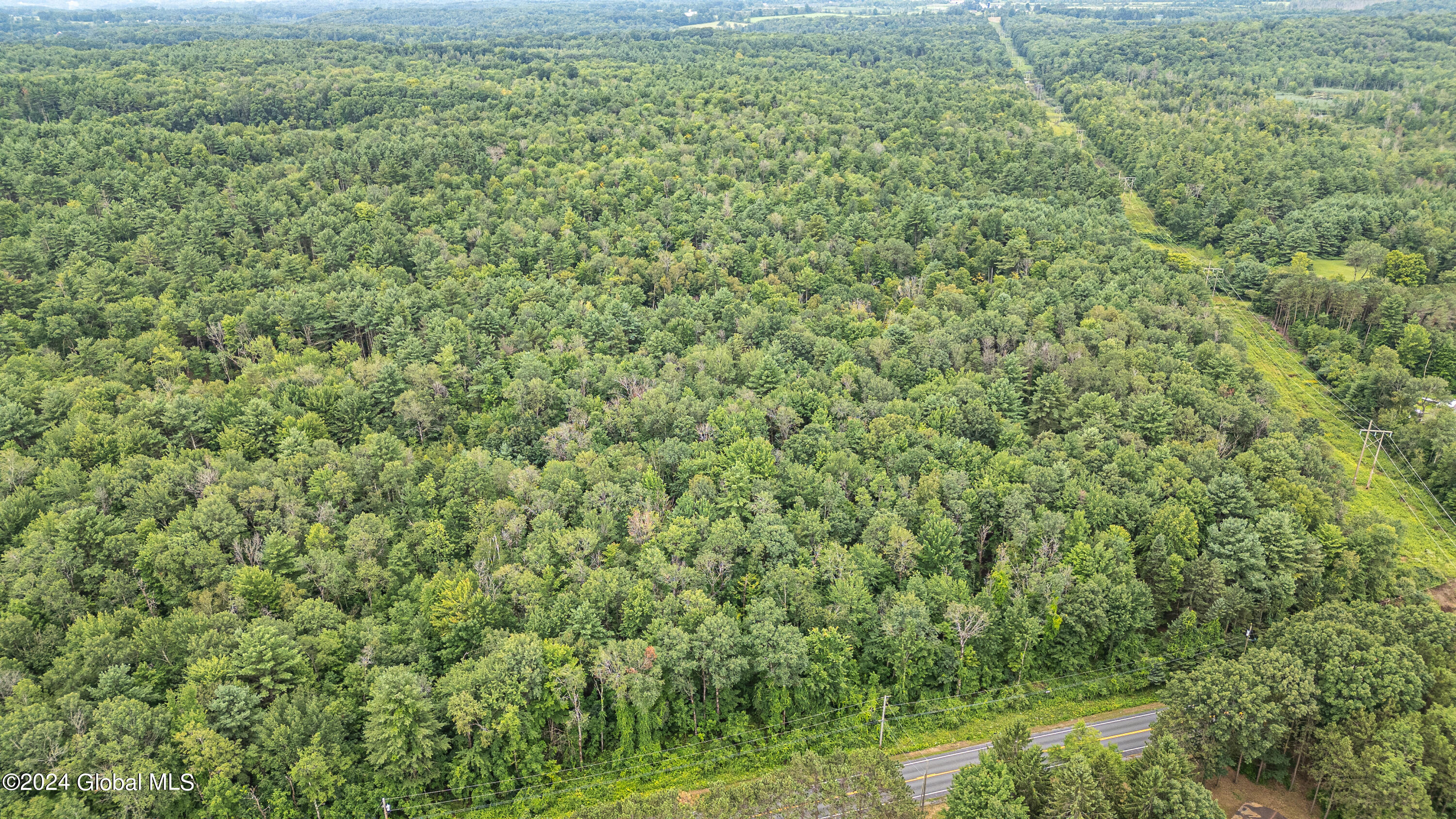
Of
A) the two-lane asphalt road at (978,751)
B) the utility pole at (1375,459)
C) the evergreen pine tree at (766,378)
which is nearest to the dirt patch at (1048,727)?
the two-lane asphalt road at (978,751)

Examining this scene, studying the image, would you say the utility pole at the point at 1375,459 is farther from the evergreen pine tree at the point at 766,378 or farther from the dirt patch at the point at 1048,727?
the evergreen pine tree at the point at 766,378

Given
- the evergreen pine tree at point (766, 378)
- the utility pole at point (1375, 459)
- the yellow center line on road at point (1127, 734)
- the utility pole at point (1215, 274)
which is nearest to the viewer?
the yellow center line on road at point (1127, 734)

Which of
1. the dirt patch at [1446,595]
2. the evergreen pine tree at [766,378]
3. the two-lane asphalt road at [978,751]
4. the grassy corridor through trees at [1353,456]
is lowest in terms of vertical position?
the two-lane asphalt road at [978,751]

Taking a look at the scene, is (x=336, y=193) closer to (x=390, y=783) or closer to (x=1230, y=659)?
(x=390, y=783)

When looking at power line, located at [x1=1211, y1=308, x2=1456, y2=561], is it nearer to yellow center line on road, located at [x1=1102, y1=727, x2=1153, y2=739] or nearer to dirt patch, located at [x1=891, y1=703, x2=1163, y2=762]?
dirt patch, located at [x1=891, y1=703, x2=1163, y2=762]

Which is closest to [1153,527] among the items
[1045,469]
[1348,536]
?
[1045,469]

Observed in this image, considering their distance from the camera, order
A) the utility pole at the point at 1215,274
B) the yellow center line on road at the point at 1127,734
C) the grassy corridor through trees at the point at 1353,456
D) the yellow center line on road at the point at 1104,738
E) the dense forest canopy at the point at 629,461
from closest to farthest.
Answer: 1. the dense forest canopy at the point at 629,461
2. the yellow center line on road at the point at 1104,738
3. the yellow center line on road at the point at 1127,734
4. the grassy corridor through trees at the point at 1353,456
5. the utility pole at the point at 1215,274

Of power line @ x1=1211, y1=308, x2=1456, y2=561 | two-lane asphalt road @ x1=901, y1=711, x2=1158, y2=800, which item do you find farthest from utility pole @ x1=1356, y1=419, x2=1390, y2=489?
two-lane asphalt road @ x1=901, y1=711, x2=1158, y2=800
